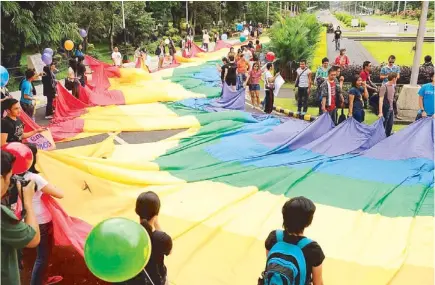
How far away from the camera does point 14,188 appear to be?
4.13m

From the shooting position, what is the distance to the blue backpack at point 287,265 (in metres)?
3.09

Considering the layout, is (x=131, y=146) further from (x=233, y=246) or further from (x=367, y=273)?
(x=367, y=273)

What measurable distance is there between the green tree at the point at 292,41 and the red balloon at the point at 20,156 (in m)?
16.0

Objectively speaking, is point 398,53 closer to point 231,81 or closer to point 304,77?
point 231,81

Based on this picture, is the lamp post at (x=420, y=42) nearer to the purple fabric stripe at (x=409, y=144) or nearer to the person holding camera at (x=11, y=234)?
the purple fabric stripe at (x=409, y=144)

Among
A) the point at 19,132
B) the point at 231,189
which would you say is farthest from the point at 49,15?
the point at 231,189

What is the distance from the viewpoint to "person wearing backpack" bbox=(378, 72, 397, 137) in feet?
31.5

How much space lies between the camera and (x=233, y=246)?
17.6 feet

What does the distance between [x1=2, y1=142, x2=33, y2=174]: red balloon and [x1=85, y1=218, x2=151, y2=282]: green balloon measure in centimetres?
111

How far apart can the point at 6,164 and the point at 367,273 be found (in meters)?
3.48

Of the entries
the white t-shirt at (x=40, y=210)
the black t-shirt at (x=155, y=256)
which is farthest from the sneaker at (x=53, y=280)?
the black t-shirt at (x=155, y=256)

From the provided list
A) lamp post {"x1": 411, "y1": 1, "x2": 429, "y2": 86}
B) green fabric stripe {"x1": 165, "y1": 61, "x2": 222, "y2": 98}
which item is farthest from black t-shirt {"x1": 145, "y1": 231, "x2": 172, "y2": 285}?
green fabric stripe {"x1": 165, "y1": 61, "x2": 222, "y2": 98}

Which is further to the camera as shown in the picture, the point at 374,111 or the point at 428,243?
the point at 374,111

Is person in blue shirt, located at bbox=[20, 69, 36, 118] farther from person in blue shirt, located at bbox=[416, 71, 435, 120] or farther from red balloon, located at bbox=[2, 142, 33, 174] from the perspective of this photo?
person in blue shirt, located at bbox=[416, 71, 435, 120]
